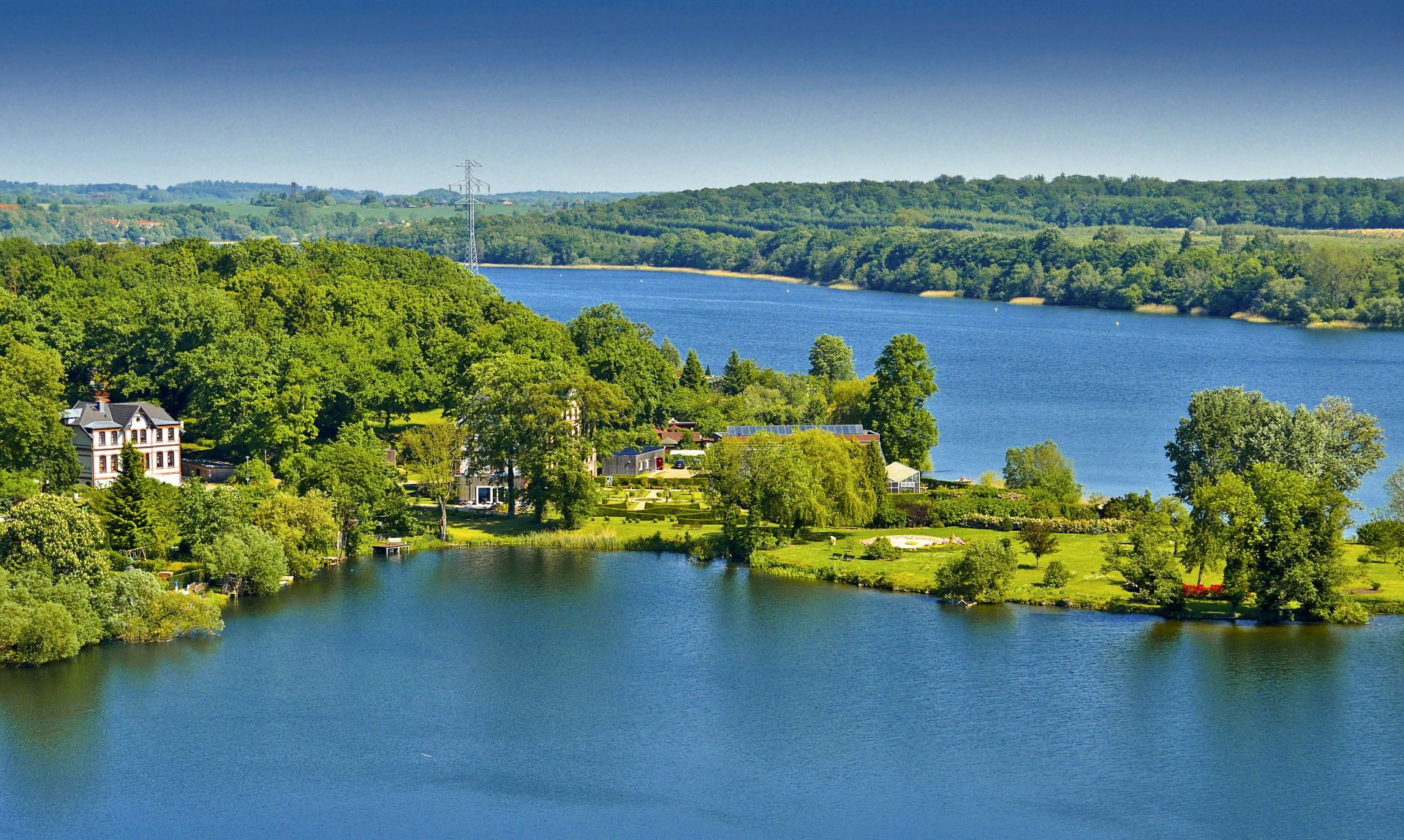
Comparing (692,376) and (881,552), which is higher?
(692,376)

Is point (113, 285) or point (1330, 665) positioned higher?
point (113, 285)

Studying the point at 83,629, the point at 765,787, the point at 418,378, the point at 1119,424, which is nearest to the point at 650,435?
the point at 418,378

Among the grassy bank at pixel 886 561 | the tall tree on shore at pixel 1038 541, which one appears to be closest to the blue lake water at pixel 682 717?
the grassy bank at pixel 886 561

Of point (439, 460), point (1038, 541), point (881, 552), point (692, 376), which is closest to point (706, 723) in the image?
point (881, 552)

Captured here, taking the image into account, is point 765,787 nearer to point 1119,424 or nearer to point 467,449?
point 467,449

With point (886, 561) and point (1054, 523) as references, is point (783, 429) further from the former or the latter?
point (886, 561)

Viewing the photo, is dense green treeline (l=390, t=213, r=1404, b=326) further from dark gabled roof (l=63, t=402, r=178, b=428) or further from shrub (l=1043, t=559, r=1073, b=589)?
dark gabled roof (l=63, t=402, r=178, b=428)
